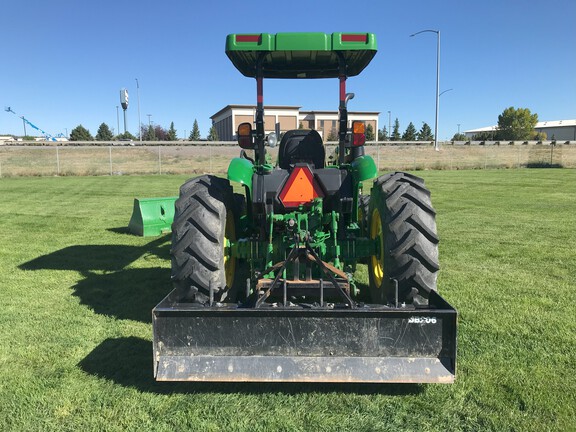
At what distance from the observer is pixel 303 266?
14.1 feet

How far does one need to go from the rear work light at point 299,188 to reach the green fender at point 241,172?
345 mm

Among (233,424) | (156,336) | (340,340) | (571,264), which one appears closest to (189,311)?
(156,336)

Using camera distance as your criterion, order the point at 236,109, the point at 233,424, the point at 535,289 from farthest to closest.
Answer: the point at 236,109
the point at 535,289
the point at 233,424

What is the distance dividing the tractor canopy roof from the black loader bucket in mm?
2365

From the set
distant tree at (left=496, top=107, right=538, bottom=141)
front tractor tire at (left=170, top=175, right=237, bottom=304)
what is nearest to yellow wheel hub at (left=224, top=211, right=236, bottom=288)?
front tractor tire at (left=170, top=175, right=237, bottom=304)

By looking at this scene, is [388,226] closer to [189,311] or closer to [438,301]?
[438,301]

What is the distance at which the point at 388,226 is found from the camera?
12.7 feet

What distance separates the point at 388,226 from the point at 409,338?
1041 millimetres

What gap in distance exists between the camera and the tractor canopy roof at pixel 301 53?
4184mm

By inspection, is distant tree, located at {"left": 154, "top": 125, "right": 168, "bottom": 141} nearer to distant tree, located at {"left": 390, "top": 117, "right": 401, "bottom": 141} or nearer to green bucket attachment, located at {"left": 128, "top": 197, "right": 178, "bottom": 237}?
distant tree, located at {"left": 390, "top": 117, "right": 401, "bottom": 141}

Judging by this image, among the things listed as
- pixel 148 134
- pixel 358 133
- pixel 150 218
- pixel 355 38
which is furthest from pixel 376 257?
pixel 148 134

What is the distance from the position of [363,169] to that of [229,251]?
1477mm

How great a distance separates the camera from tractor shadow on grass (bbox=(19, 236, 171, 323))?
503 cm

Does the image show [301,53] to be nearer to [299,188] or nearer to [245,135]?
[245,135]
